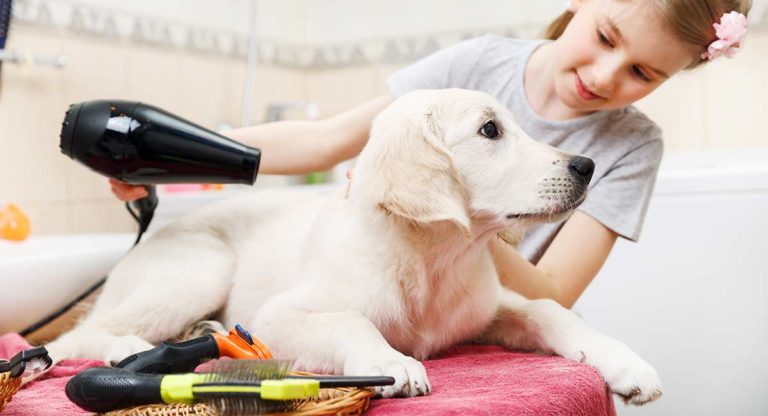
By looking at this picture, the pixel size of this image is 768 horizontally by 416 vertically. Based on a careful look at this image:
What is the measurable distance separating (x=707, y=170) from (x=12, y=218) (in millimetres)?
1704

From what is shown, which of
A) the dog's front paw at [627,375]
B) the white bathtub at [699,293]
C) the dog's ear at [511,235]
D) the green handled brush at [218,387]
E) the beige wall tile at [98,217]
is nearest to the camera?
the green handled brush at [218,387]

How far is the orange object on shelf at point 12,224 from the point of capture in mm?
1663

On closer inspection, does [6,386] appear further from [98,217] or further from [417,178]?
[98,217]

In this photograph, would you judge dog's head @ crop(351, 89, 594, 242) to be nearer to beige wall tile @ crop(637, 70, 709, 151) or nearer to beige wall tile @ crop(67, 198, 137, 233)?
beige wall tile @ crop(67, 198, 137, 233)

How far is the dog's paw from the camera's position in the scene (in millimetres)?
1180

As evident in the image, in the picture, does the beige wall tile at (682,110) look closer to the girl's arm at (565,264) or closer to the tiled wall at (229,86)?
the tiled wall at (229,86)

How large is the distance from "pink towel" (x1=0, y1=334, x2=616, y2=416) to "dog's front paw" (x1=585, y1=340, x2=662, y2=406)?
21 millimetres

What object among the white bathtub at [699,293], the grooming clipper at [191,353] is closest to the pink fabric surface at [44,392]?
the grooming clipper at [191,353]

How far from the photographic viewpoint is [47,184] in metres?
2.16

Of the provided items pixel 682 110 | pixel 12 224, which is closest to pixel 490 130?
pixel 12 224

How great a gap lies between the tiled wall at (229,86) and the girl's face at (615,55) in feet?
1.66

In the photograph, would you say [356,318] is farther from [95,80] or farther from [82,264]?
[95,80]

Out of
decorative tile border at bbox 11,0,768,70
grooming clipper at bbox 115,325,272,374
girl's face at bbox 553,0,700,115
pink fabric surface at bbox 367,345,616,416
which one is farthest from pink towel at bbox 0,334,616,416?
decorative tile border at bbox 11,0,768,70

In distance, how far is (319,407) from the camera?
774mm
